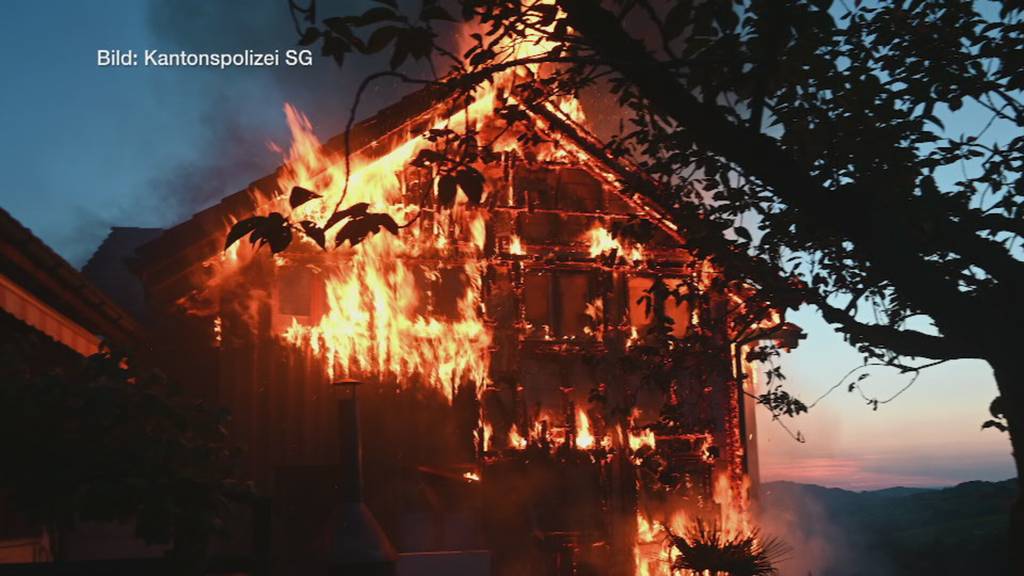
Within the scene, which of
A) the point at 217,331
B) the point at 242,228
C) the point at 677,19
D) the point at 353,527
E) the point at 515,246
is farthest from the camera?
the point at 515,246

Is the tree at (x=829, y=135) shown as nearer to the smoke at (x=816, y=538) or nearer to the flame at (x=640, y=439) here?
the flame at (x=640, y=439)

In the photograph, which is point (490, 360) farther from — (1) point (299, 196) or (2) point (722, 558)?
(1) point (299, 196)

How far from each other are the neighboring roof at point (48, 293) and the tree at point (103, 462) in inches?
103

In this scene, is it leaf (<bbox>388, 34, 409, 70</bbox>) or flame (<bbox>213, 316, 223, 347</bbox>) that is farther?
flame (<bbox>213, 316, 223, 347</bbox>)

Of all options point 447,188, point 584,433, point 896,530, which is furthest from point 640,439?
point 896,530

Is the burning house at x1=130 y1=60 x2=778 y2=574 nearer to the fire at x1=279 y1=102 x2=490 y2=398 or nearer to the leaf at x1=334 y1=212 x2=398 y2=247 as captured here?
the fire at x1=279 y1=102 x2=490 y2=398

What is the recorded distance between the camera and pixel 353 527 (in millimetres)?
11109

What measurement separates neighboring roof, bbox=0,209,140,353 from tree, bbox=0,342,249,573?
2618 mm

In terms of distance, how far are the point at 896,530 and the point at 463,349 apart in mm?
24775

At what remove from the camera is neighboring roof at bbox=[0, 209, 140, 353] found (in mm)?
6894

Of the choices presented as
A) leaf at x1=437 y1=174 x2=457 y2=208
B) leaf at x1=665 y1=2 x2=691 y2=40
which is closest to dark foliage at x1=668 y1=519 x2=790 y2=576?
leaf at x1=665 y1=2 x2=691 y2=40

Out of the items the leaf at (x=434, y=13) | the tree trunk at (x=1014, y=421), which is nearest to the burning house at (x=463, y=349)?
the tree trunk at (x=1014, y=421)

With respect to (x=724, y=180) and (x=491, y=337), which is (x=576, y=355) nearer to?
(x=491, y=337)

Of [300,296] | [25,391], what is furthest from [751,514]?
[25,391]
